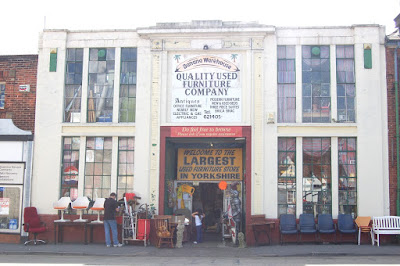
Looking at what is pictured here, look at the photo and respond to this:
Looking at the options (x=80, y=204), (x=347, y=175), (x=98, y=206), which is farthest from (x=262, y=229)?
(x=80, y=204)

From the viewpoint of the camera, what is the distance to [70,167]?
55.2ft

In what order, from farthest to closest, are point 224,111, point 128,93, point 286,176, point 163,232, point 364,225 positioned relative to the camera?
Answer: point 128,93 < point 224,111 < point 286,176 < point 364,225 < point 163,232

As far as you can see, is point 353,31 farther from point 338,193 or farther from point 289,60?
point 338,193

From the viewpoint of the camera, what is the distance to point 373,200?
15797mm

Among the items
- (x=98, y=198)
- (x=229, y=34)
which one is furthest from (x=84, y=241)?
(x=229, y=34)

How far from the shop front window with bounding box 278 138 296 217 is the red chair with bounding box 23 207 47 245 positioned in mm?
8179

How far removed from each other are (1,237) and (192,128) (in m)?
7.74

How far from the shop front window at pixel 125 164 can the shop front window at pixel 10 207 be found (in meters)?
3.61

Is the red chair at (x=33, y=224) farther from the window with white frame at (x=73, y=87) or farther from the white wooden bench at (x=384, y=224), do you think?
the white wooden bench at (x=384, y=224)

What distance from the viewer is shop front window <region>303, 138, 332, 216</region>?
16.0 metres

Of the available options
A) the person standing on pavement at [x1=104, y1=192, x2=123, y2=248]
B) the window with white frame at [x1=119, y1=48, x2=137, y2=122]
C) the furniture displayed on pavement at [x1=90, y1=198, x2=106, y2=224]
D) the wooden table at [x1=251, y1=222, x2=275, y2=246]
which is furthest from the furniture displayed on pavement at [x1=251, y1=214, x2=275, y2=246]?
the window with white frame at [x1=119, y1=48, x2=137, y2=122]

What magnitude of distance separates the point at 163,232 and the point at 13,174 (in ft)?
19.5

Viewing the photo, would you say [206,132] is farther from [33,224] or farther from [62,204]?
[33,224]

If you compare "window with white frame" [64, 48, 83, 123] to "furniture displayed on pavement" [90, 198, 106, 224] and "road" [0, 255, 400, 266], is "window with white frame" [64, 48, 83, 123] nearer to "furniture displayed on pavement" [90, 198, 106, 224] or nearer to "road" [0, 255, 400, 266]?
"furniture displayed on pavement" [90, 198, 106, 224]
